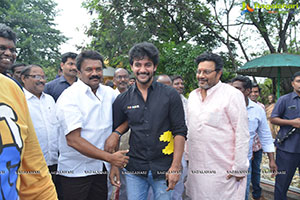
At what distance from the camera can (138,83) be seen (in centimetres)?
228

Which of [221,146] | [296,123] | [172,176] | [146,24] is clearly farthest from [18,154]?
[146,24]

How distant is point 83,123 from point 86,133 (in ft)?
0.32

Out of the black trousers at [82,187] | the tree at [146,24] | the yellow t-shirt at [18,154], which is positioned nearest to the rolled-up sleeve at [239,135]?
the black trousers at [82,187]

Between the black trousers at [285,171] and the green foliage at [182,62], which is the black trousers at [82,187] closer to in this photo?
the black trousers at [285,171]

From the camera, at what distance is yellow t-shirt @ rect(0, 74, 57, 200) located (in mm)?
998

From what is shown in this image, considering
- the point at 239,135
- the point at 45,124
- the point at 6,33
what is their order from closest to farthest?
the point at 6,33
the point at 239,135
the point at 45,124

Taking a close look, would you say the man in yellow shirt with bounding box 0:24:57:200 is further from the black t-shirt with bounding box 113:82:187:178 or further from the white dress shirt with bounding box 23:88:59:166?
the white dress shirt with bounding box 23:88:59:166

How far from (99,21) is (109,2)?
43.5 inches

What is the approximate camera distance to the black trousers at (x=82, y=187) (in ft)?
7.37

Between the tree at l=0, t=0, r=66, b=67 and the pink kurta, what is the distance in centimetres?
1846

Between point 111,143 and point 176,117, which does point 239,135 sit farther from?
point 111,143

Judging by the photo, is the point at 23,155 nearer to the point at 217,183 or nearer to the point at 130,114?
the point at 130,114

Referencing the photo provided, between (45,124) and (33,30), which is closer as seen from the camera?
(45,124)

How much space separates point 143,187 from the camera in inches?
88.0
